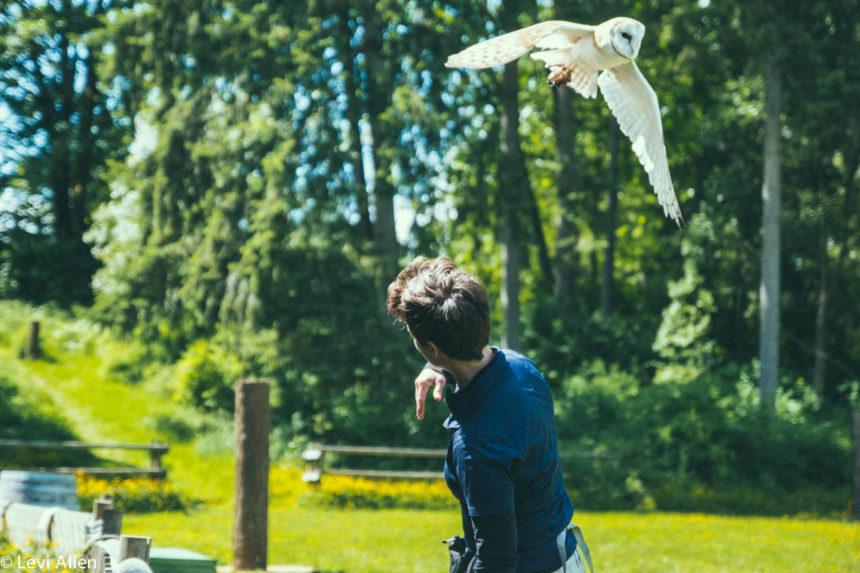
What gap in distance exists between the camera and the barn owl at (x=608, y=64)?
3.81 m

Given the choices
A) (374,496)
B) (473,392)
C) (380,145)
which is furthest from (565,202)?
(473,392)

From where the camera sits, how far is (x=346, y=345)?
68.1 feet

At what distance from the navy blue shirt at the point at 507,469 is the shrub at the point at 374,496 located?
14017mm

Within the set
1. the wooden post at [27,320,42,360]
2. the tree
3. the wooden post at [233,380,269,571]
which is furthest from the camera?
the tree

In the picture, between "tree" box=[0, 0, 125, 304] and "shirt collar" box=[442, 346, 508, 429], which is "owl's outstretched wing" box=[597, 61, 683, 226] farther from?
"tree" box=[0, 0, 125, 304]

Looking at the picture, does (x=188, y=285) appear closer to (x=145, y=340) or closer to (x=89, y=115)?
(x=145, y=340)

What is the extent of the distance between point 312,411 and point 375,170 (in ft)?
16.4

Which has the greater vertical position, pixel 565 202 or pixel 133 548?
pixel 565 202

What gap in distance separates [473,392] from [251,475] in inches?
239

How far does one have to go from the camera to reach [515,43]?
3.99m

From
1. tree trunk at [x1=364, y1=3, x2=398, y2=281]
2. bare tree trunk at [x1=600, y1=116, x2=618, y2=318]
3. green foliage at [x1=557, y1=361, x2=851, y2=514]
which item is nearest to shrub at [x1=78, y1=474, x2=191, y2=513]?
tree trunk at [x1=364, y1=3, x2=398, y2=281]

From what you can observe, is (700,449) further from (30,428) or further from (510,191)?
(30,428)

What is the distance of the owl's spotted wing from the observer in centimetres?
376

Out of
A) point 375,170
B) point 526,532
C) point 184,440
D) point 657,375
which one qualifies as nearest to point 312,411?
point 184,440
